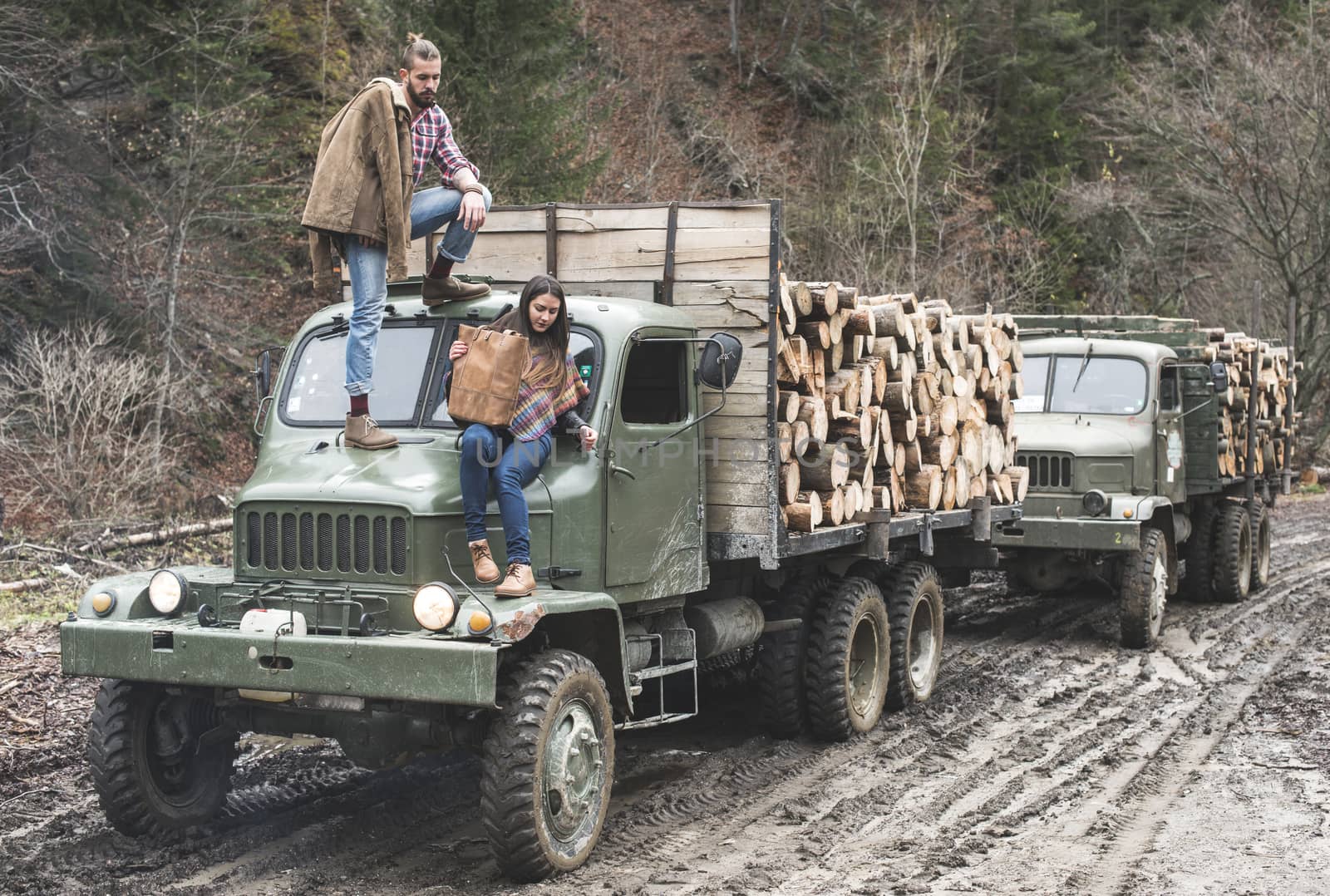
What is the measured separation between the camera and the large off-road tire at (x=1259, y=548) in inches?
595

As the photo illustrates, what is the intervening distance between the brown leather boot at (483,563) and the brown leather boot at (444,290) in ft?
4.83

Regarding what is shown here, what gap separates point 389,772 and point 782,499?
8.53 feet

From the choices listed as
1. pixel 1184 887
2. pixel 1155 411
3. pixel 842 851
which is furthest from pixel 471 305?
pixel 1155 411

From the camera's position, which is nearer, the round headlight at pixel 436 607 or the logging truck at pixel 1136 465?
the round headlight at pixel 436 607

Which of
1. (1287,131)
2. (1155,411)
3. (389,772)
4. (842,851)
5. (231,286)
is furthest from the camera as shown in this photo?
(1287,131)

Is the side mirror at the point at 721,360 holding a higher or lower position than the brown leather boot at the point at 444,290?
lower

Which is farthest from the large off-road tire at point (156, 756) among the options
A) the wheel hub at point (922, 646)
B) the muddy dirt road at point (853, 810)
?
the wheel hub at point (922, 646)

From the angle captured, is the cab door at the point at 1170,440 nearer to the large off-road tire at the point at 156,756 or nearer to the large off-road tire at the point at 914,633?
the large off-road tire at the point at 914,633

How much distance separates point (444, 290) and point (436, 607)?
1.91m

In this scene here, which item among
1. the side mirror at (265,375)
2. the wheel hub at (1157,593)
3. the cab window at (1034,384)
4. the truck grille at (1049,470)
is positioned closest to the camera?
the side mirror at (265,375)

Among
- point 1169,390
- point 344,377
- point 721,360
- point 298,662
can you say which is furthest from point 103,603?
point 1169,390

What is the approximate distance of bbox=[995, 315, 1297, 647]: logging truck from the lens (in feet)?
38.0

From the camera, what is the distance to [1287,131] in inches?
1065

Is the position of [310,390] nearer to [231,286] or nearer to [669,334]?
[669,334]
